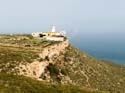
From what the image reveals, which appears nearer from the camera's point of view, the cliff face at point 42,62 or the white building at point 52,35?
the cliff face at point 42,62

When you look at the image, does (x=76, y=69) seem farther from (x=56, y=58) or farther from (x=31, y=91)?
(x=31, y=91)

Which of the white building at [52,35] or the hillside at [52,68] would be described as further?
the white building at [52,35]

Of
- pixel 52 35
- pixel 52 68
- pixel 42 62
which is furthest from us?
pixel 52 35

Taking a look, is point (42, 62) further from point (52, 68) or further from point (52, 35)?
point (52, 35)

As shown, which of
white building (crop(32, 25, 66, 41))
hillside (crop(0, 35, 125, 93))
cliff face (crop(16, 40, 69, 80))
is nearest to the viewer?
hillside (crop(0, 35, 125, 93))

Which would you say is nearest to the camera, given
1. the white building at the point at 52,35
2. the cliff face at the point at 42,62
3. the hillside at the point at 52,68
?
the hillside at the point at 52,68

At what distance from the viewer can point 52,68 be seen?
427 ft

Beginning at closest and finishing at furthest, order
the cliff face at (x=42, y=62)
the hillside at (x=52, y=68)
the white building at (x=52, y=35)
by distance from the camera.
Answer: the hillside at (x=52, y=68), the cliff face at (x=42, y=62), the white building at (x=52, y=35)

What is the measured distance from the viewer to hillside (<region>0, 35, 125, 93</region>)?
70062 millimetres

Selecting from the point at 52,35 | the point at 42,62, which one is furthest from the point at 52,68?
the point at 52,35

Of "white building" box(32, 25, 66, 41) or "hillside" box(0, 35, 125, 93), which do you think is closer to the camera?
"hillside" box(0, 35, 125, 93)

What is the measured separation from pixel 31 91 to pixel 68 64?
3797 inches

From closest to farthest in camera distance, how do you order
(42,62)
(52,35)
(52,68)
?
(42,62) < (52,68) < (52,35)

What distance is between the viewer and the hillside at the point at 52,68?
70.1 m
